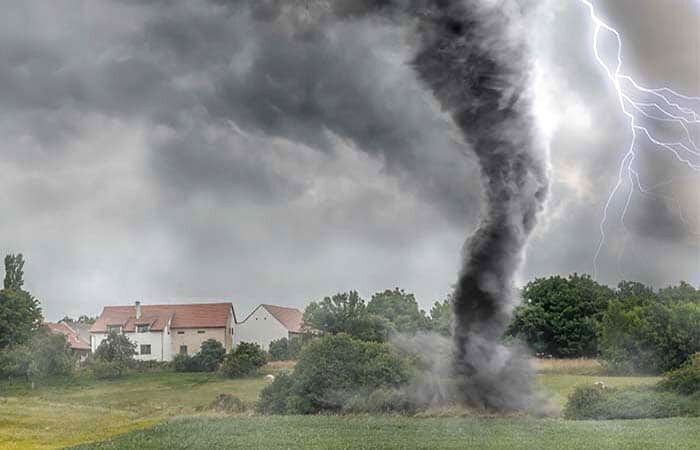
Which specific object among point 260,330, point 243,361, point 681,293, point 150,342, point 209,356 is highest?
point 681,293

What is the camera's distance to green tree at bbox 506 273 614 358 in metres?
37.8

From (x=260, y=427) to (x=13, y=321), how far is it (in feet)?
46.9

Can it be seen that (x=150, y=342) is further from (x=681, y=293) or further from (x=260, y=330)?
(x=681, y=293)

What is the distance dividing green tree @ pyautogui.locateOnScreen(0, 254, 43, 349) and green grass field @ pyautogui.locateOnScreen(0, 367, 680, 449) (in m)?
2.60

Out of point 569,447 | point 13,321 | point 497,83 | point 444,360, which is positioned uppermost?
point 497,83

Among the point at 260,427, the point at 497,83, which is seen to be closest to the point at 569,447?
the point at 260,427

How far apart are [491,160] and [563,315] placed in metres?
16.6

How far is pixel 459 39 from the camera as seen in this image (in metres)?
26.8

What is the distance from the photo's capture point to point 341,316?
115ft

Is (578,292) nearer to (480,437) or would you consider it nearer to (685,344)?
(685,344)

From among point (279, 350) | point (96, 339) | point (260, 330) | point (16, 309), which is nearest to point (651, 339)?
point (279, 350)

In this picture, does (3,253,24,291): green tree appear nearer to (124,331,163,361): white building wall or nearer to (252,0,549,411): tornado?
(124,331,163,361): white building wall

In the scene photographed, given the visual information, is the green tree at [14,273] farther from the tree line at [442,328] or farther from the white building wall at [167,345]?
the white building wall at [167,345]

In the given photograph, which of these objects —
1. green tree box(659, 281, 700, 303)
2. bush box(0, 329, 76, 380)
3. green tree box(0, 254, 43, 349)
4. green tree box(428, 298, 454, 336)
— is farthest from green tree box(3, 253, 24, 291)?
green tree box(659, 281, 700, 303)
